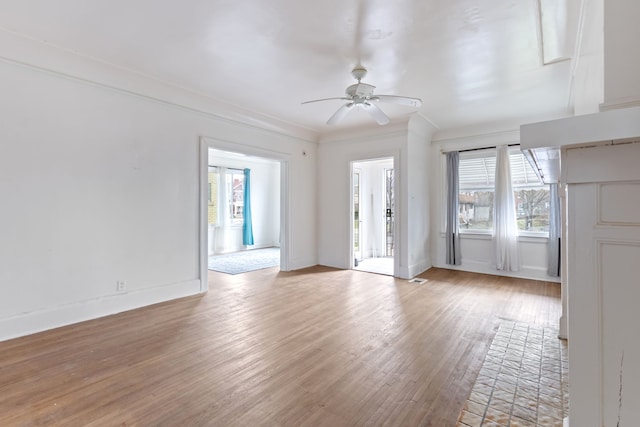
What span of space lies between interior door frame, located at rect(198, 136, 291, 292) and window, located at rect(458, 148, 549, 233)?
318 centimetres

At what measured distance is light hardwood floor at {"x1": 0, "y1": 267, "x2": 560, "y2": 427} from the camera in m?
1.74

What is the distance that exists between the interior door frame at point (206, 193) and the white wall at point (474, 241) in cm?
274

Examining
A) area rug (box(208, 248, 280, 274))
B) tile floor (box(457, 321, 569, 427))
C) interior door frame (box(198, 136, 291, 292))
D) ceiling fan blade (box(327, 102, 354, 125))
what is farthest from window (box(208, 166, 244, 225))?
tile floor (box(457, 321, 569, 427))

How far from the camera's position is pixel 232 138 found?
4.48m

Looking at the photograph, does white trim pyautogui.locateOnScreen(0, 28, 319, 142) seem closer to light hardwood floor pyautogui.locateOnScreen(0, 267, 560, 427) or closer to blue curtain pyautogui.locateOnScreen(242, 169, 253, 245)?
light hardwood floor pyautogui.locateOnScreen(0, 267, 560, 427)

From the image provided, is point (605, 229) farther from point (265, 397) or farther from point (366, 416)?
point (265, 397)

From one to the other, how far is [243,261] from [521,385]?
17.7ft

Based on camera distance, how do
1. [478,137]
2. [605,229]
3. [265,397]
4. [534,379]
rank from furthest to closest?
[478,137] → [534,379] → [265,397] → [605,229]

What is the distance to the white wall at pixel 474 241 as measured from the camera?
486 centimetres

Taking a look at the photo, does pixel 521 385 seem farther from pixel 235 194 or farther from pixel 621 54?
pixel 235 194

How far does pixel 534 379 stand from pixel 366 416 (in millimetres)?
1250

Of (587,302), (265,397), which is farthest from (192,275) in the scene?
(587,302)

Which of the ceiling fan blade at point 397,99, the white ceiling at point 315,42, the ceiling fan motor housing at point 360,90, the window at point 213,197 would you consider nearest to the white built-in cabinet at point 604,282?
the white ceiling at point 315,42

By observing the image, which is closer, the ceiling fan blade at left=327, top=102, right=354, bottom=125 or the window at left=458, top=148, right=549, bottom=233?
the ceiling fan blade at left=327, top=102, right=354, bottom=125
